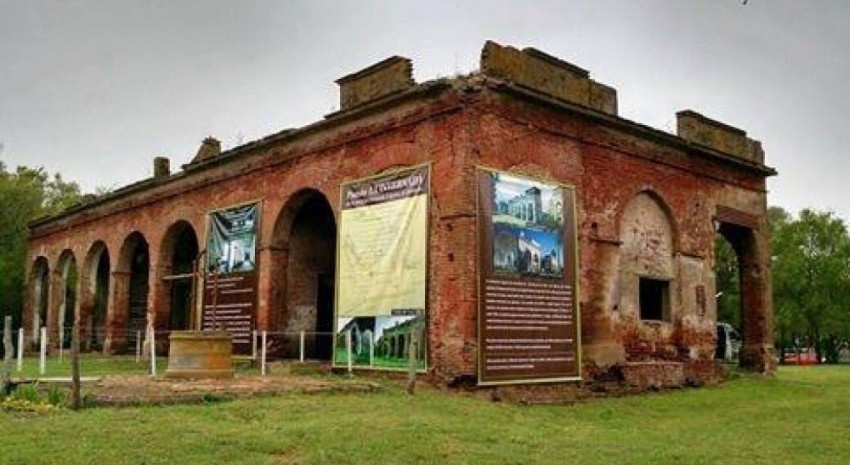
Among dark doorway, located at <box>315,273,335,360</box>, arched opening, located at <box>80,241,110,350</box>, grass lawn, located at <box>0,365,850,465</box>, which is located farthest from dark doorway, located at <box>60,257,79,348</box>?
grass lawn, located at <box>0,365,850,465</box>

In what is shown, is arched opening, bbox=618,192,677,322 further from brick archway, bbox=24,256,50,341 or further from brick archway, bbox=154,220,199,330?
brick archway, bbox=24,256,50,341

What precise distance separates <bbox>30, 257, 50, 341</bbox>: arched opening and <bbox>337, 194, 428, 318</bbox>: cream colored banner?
66.6 feet

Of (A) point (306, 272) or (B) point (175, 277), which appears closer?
(A) point (306, 272)

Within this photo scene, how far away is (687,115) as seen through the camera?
1931cm

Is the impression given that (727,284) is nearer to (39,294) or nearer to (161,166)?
(161,166)

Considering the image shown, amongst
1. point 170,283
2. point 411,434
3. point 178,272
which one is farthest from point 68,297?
point 411,434

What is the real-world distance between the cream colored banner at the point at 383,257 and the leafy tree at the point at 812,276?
1335 inches

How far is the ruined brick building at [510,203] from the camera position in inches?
556

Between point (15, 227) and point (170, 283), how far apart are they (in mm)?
17128

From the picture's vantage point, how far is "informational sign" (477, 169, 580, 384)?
13.8m

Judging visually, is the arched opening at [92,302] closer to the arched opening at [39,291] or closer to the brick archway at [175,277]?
the brick archway at [175,277]

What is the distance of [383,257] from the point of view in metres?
15.2

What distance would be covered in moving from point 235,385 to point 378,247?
163 inches

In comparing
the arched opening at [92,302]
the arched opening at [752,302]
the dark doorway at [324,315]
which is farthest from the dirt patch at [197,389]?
the arched opening at [92,302]
